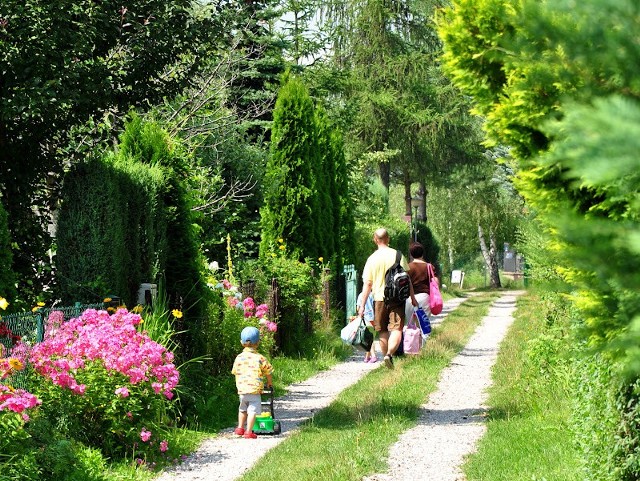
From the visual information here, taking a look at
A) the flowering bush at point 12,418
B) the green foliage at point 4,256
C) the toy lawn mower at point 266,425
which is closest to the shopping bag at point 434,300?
the toy lawn mower at point 266,425

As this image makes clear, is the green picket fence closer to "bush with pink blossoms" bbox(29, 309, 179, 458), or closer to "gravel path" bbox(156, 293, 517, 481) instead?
"bush with pink blossoms" bbox(29, 309, 179, 458)

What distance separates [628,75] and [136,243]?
9566 mm

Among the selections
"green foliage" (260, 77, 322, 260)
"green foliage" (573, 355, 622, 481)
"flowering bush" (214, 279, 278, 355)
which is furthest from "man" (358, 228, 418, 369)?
"green foliage" (573, 355, 622, 481)

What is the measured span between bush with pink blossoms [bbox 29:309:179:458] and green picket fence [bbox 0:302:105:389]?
0.11 metres

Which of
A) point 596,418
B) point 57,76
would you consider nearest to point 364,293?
point 57,76

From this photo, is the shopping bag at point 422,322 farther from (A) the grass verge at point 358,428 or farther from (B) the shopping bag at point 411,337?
(A) the grass verge at point 358,428

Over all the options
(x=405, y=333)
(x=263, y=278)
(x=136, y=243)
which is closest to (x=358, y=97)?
(x=263, y=278)

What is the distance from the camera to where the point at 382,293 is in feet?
42.0

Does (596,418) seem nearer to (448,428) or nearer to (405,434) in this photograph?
(405,434)

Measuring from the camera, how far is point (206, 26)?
37.0 feet

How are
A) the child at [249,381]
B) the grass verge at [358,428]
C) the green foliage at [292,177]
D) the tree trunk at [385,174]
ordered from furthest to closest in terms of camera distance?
the tree trunk at [385,174] → the green foliage at [292,177] → the child at [249,381] → the grass verge at [358,428]

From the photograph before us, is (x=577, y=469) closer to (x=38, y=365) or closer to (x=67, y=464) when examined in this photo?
(x=67, y=464)

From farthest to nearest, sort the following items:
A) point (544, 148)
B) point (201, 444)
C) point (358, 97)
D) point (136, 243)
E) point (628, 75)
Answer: point (358, 97) → point (136, 243) → point (201, 444) → point (544, 148) → point (628, 75)

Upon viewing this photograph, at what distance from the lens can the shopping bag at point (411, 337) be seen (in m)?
13.7
